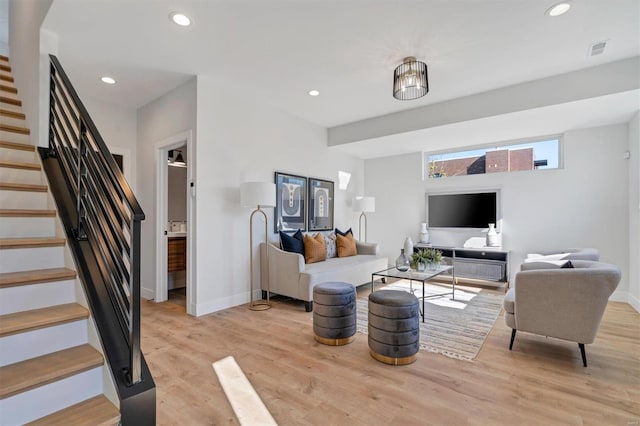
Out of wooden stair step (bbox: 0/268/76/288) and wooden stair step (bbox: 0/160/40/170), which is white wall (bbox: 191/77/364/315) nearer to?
wooden stair step (bbox: 0/160/40/170)

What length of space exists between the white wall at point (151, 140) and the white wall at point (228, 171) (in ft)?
1.19

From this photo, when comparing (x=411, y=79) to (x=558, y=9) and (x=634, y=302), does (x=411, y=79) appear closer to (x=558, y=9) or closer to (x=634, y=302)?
(x=558, y=9)

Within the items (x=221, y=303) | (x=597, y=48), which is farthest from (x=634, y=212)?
(x=221, y=303)

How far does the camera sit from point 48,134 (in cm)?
244

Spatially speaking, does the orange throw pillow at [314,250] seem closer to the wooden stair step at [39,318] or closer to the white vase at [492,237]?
the white vase at [492,237]

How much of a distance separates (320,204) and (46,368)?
14.2ft

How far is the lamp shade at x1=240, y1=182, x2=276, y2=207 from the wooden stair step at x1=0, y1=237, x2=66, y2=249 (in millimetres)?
1963

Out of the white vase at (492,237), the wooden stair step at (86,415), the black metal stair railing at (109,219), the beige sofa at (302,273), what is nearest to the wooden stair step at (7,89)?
the black metal stair railing at (109,219)

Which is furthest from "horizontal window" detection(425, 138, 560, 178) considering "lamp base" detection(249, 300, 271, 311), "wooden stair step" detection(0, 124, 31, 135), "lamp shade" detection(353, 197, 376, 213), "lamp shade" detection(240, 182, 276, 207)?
"wooden stair step" detection(0, 124, 31, 135)

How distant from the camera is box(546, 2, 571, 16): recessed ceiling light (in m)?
2.36

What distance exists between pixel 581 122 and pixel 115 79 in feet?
19.9

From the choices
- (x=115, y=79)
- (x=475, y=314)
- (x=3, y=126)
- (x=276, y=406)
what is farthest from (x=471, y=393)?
(x=115, y=79)

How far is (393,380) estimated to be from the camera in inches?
84.4

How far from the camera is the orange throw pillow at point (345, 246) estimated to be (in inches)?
200
